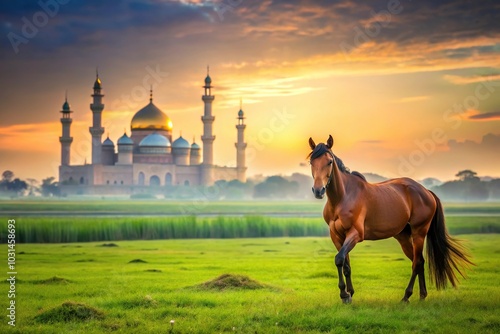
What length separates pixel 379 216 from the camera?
863 centimetres

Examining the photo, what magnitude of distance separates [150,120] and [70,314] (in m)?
87.3

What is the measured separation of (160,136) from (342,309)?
85.5 meters

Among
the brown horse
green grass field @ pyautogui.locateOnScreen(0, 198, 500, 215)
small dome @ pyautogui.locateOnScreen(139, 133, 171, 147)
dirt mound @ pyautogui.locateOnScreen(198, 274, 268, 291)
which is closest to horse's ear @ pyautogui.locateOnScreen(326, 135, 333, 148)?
the brown horse

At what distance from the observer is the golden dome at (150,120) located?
93.8 metres

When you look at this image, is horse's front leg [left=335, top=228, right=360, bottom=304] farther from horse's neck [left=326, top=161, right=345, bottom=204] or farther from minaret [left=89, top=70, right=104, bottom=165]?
minaret [left=89, top=70, right=104, bottom=165]

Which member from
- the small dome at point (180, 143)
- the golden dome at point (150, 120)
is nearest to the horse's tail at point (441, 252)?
the golden dome at point (150, 120)

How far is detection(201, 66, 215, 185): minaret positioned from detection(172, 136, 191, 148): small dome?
196 inches

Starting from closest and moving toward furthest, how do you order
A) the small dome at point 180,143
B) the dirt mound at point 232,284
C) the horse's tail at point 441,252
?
the horse's tail at point 441,252, the dirt mound at point 232,284, the small dome at point 180,143

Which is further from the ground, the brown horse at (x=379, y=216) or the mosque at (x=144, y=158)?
the mosque at (x=144, y=158)

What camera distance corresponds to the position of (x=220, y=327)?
7.39 m

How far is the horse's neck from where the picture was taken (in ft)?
27.0

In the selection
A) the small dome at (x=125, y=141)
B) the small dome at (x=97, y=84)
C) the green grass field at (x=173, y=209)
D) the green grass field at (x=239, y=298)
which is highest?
the small dome at (x=97, y=84)

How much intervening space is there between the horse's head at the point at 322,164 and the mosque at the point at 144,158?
76.8m

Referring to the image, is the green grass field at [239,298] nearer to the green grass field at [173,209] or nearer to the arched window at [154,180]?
the green grass field at [173,209]
